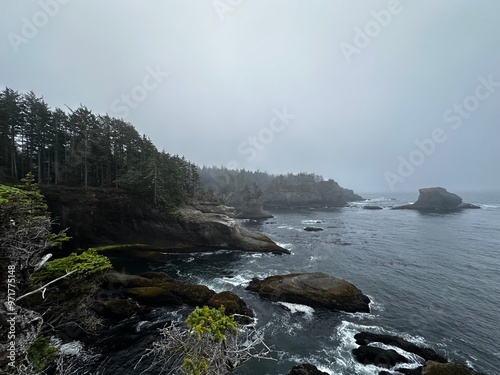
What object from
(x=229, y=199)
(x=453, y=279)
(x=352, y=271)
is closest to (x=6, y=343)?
(x=352, y=271)

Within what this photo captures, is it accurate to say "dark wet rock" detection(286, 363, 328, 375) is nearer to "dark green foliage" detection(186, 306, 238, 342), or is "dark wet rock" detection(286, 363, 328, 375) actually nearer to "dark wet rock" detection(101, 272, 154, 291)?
"dark green foliage" detection(186, 306, 238, 342)

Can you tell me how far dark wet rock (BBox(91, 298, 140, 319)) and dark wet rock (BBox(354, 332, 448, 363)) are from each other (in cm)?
2056

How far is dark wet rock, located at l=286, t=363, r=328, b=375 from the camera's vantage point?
14.9 meters

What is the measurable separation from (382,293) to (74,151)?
5614 cm

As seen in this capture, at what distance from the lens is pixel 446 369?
14711 mm

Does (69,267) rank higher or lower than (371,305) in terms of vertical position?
higher

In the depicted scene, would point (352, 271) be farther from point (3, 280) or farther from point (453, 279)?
point (3, 280)

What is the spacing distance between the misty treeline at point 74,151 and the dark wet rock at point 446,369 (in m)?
40.7

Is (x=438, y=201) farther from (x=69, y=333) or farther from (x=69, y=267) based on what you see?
(x=69, y=267)

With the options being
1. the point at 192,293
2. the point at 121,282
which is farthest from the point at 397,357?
the point at 121,282

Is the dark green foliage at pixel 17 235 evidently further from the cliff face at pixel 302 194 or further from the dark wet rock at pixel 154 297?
the cliff face at pixel 302 194

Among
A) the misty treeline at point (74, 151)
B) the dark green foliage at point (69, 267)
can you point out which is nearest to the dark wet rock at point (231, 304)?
the dark green foliage at point (69, 267)

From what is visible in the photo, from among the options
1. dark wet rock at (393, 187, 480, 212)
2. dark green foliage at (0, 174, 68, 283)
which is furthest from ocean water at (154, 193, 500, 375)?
dark wet rock at (393, 187, 480, 212)

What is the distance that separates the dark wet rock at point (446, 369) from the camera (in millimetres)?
14562
